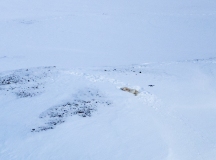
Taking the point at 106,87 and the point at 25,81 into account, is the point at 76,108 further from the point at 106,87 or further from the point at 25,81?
the point at 25,81

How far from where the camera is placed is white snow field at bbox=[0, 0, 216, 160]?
12.8 meters

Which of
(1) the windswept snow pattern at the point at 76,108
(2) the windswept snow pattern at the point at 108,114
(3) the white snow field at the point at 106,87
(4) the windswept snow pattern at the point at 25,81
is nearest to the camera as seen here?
(2) the windswept snow pattern at the point at 108,114

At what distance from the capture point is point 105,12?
36594mm

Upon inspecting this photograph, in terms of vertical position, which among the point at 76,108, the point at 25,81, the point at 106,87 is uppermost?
the point at 25,81

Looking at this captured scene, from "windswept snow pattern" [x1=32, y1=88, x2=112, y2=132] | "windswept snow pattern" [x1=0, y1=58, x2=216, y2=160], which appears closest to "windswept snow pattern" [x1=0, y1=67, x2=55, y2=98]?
"windswept snow pattern" [x1=0, y1=58, x2=216, y2=160]

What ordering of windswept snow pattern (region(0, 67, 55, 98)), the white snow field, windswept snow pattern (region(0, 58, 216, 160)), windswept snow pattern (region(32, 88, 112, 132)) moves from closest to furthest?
windswept snow pattern (region(0, 58, 216, 160))
the white snow field
windswept snow pattern (region(32, 88, 112, 132))
windswept snow pattern (region(0, 67, 55, 98))

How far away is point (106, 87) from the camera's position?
58.7ft

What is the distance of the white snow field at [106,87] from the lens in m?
12.8

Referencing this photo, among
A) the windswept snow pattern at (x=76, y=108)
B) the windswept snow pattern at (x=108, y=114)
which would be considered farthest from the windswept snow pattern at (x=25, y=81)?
the windswept snow pattern at (x=76, y=108)

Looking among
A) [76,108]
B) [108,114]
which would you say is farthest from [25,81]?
[108,114]

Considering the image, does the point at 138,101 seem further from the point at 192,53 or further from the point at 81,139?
the point at 192,53

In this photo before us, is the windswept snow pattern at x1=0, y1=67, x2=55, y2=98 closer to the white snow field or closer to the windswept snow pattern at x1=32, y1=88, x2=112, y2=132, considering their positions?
the white snow field

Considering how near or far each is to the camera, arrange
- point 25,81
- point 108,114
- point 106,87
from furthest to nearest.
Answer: point 25,81
point 106,87
point 108,114

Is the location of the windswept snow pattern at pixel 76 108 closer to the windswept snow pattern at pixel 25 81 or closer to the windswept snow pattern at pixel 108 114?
the windswept snow pattern at pixel 108 114
